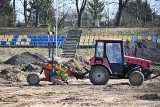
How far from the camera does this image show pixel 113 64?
20.2 metres

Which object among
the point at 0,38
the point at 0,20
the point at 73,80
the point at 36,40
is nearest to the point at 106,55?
the point at 73,80

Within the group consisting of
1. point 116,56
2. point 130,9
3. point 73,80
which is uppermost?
point 130,9

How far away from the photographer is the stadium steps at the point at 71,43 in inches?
1710

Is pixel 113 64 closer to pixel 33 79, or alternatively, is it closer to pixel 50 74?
pixel 50 74

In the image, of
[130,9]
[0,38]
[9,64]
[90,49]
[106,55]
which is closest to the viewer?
[106,55]

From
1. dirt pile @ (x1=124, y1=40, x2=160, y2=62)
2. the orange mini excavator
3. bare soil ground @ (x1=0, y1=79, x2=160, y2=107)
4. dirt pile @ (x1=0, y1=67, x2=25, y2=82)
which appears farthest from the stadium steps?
bare soil ground @ (x1=0, y1=79, x2=160, y2=107)

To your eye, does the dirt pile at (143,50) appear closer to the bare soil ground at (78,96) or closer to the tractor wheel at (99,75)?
the tractor wheel at (99,75)

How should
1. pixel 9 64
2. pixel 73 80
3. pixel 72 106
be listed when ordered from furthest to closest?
pixel 9 64
pixel 73 80
pixel 72 106

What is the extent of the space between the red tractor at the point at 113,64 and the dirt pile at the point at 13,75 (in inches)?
203

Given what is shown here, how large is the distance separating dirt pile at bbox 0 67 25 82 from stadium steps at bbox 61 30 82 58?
1809cm

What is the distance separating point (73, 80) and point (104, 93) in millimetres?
7274

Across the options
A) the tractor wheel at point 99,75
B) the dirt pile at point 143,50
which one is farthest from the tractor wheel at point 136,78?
the dirt pile at point 143,50

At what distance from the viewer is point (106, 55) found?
66.0ft

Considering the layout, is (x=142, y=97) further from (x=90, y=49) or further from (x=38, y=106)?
(x=90, y=49)
